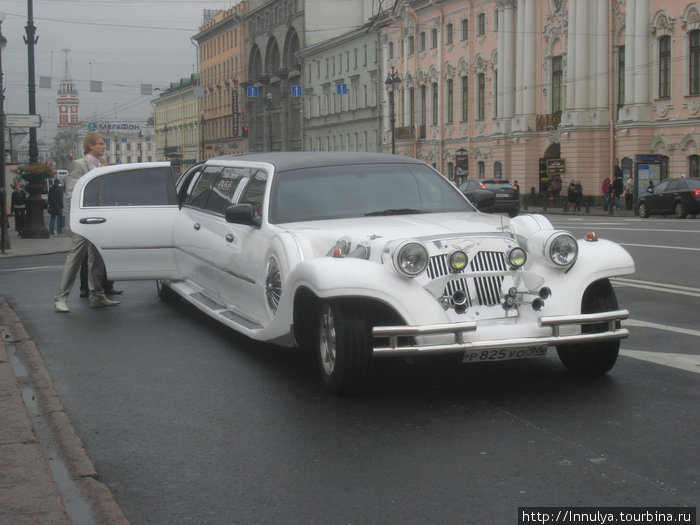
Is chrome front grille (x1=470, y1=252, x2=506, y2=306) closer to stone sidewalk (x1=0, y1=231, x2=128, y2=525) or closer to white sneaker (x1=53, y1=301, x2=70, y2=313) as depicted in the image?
stone sidewalk (x1=0, y1=231, x2=128, y2=525)

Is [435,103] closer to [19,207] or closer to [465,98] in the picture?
[465,98]

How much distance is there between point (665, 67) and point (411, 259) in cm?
4150

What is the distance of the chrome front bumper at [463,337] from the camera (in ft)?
20.0

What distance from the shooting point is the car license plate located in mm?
6227

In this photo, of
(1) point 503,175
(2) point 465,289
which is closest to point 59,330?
(2) point 465,289

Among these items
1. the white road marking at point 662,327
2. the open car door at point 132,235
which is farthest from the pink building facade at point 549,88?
the open car door at point 132,235

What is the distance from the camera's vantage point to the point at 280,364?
789 cm

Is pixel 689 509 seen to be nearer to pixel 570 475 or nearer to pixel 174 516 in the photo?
pixel 570 475

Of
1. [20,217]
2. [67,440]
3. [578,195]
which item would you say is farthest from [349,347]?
[578,195]

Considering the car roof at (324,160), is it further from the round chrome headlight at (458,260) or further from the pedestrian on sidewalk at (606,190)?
the pedestrian on sidewalk at (606,190)

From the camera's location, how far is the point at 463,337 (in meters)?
6.16

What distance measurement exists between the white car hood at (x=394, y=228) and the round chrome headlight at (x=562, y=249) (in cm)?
35

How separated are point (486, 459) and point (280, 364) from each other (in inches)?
118

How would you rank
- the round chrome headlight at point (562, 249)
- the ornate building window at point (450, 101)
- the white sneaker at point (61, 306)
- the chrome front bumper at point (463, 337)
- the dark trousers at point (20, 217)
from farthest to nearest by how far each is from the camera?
the ornate building window at point (450, 101), the dark trousers at point (20, 217), the white sneaker at point (61, 306), the round chrome headlight at point (562, 249), the chrome front bumper at point (463, 337)
